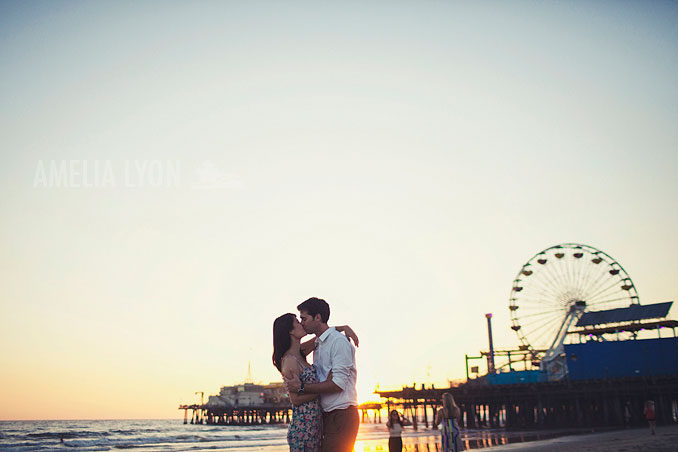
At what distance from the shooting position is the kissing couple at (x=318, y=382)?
4348 mm

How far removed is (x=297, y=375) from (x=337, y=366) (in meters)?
0.32

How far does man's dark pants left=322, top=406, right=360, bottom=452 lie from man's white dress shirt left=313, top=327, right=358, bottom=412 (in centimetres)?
6

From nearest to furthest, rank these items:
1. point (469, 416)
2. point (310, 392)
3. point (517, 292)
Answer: point (310, 392) → point (469, 416) → point (517, 292)

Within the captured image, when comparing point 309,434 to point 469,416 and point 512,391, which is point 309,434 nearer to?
point 512,391

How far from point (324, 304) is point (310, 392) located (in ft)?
2.36

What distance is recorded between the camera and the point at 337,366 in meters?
4.36

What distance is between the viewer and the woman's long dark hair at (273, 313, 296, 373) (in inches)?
177

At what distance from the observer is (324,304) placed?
468 cm

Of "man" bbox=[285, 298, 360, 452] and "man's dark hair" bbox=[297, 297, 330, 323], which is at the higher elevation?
"man's dark hair" bbox=[297, 297, 330, 323]

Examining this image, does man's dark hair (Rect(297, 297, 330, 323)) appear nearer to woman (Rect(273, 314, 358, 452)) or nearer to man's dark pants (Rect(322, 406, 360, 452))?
woman (Rect(273, 314, 358, 452))

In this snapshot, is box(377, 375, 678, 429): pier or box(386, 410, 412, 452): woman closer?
box(386, 410, 412, 452): woman

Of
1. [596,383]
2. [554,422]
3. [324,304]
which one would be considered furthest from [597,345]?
[324,304]

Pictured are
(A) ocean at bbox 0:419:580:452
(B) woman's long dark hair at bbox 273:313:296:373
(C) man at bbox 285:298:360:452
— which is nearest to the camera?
(C) man at bbox 285:298:360:452

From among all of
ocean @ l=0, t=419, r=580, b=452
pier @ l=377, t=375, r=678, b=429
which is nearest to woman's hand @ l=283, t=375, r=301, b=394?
ocean @ l=0, t=419, r=580, b=452
